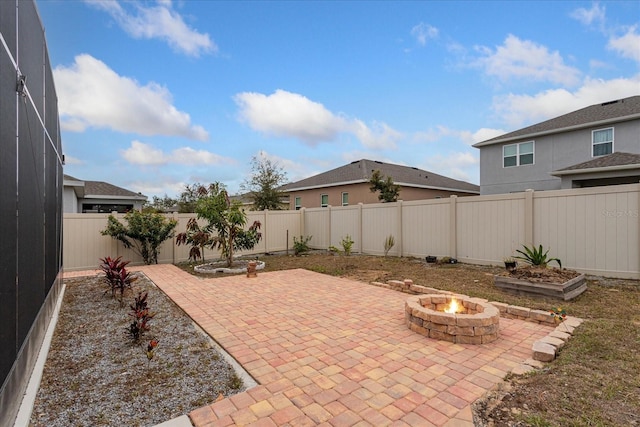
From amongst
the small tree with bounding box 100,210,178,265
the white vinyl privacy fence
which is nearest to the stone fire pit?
the white vinyl privacy fence

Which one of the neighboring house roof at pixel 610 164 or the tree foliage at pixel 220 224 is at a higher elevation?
the neighboring house roof at pixel 610 164

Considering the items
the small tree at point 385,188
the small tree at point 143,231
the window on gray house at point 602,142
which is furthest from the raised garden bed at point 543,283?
the window on gray house at point 602,142

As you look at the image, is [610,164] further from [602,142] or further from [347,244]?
[347,244]

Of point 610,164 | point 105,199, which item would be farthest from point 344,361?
point 105,199

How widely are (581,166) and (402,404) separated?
1464cm

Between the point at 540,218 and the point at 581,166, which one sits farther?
the point at 581,166

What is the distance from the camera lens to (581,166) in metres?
12.5

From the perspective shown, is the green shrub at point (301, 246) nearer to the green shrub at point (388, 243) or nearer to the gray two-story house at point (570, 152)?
the green shrub at point (388, 243)

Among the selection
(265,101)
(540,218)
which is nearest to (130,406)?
(540,218)

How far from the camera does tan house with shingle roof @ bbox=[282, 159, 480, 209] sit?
18.8 m

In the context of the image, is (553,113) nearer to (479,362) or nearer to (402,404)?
(479,362)

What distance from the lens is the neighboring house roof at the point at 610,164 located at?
441 inches

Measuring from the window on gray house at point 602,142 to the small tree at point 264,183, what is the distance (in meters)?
16.9

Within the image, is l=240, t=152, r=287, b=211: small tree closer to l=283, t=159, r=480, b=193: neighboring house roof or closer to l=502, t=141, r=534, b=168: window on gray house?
l=283, t=159, r=480, b=193: neighboring house roof
